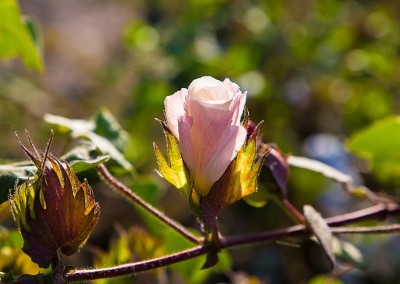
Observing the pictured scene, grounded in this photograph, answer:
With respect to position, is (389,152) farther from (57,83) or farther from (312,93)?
(57,83)

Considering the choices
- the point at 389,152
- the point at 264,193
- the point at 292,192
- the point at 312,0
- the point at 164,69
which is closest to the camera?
the point at 264,193

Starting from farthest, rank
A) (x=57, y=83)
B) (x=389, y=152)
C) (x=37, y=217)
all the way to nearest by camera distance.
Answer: (x=57, y=83) → (x=389, y=152) → (x=37, y=217)

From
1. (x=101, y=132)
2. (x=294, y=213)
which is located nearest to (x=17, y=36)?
(x=101, y=132)

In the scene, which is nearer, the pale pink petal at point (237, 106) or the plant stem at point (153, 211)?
the pale pink petal at point (237, 106)

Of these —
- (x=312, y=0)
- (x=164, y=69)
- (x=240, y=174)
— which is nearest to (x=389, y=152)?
(x=240, y=174)

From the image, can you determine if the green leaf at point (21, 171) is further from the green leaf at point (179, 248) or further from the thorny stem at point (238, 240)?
the green leaf at point (179, 248)

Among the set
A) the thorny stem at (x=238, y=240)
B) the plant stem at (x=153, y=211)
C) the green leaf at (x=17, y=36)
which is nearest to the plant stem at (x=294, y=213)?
the thorny stem at (x=238, y=240)

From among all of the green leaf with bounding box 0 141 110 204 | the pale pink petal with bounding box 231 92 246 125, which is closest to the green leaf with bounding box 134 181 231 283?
the green leaf with bounding box 0 141 110 204
